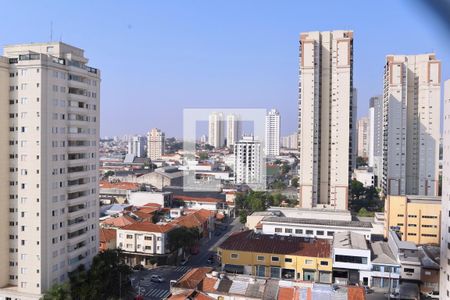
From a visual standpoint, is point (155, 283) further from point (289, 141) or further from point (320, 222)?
point (289, 141)

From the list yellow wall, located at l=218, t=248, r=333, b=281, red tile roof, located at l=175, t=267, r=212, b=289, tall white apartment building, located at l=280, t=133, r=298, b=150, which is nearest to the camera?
red tile roof, located at l=175, t=267, r=212, b=289

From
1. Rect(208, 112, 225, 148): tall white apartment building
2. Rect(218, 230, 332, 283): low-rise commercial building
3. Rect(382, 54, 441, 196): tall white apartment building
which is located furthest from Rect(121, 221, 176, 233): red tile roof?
Rect(382, 54, 441, 196): tall white apartment building

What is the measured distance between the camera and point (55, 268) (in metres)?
5.05

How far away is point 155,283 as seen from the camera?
6402 mm

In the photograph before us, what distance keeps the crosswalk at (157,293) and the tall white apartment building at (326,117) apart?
525 centimetres

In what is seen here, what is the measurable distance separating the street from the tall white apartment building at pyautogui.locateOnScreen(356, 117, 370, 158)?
60.6ft

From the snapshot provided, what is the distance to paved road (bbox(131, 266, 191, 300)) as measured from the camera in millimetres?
5907

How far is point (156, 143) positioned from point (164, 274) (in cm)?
1882

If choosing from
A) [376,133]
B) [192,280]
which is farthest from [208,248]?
[376,133]

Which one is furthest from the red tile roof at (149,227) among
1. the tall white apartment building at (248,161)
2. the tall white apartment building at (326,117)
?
the tall white apartment building at (248,161)

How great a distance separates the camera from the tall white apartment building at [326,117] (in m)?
10.1

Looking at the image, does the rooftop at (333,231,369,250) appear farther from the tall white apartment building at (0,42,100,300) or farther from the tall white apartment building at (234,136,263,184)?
the tall white apartment building at (234,136,263,184)

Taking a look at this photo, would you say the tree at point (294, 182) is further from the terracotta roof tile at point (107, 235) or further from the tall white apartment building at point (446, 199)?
the tall white apartment building at point (446, 199)

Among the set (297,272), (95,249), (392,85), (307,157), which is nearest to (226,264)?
(297,272)
